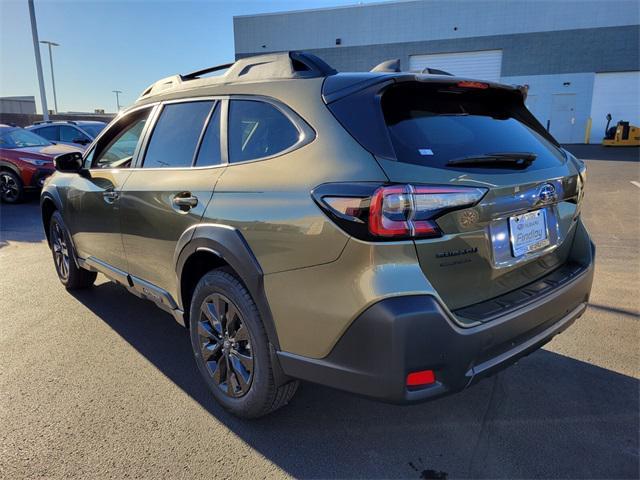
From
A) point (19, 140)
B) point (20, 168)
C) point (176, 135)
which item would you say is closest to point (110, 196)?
point (176, 135)

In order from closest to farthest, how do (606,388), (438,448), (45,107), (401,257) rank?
1. (401,257)
2. (438,448)
3. (606,388)
4. (45,107)

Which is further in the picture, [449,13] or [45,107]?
[449,13]

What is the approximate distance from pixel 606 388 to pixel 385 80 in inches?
94.6

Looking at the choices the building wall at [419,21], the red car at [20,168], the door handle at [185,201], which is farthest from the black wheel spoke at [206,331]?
the building wall at [419,21]

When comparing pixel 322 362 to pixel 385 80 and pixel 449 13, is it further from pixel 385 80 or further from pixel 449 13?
pixel 449 13

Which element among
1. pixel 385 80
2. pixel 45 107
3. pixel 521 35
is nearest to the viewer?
pixel 385 80

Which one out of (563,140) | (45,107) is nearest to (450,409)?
(45,107)

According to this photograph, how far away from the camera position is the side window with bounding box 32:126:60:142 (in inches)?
497

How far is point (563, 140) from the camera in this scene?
102 ft

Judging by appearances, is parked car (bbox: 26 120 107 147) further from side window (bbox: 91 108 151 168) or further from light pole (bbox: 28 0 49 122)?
light pole (bbox: 28 0 49 122)

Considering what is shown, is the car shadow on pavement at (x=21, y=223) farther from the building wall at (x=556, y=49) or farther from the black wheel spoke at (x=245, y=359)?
the building wall at (x=556, y=49)

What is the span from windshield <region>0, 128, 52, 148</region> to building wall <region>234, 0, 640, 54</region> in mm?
26051

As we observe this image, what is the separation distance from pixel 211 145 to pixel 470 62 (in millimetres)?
33599

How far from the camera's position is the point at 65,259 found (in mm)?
4738
